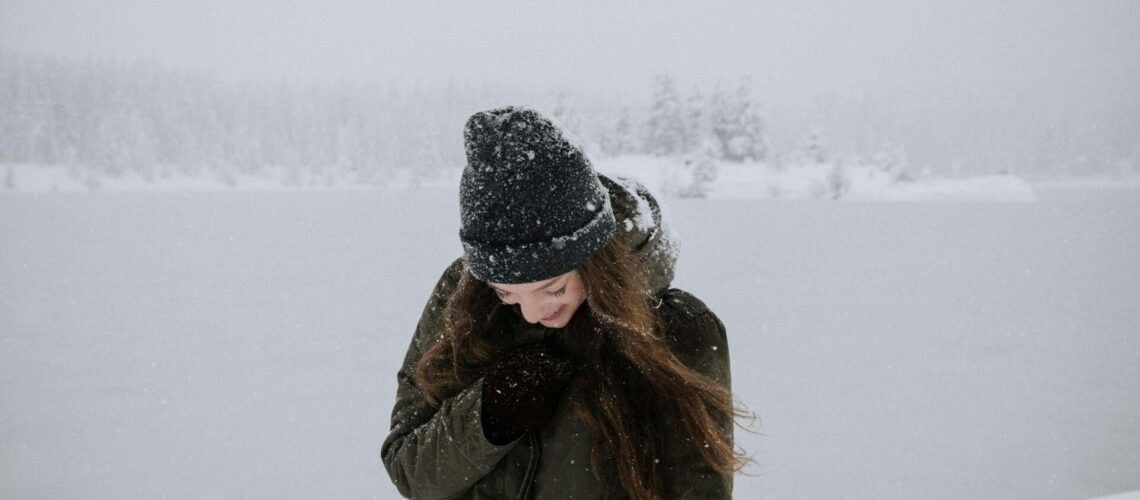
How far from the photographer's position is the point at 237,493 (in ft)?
11.4

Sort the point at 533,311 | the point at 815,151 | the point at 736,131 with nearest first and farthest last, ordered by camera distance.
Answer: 1. the point at 533,311
2. the point at 815,151
3. the point at 736,131

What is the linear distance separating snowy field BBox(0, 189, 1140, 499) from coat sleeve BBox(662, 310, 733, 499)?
8.50 ft

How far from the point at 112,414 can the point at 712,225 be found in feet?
37.9

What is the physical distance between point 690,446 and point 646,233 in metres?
0.38

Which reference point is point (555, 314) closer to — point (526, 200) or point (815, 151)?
point (526, 200)

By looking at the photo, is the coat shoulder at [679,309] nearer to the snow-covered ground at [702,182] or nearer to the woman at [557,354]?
the woman at [557,354]

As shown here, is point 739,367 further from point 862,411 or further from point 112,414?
point 112,414

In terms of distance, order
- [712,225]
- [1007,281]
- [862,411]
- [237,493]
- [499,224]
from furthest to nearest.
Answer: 1. [712,225]
2. [1007,281]
3. [862,411]
4. [237,493]
5. [499,224]

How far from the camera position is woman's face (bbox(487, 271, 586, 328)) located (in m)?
1.14

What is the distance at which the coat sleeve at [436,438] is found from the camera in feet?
3.62

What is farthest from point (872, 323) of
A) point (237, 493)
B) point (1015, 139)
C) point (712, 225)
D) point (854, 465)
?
point (1015, 139)

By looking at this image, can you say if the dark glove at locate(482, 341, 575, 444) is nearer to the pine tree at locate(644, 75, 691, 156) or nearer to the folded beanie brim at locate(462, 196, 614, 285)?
the folded beanie brim at locate(462, 196, 614, 285)

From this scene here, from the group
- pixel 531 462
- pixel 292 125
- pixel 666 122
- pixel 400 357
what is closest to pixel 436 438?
pixel 531 462

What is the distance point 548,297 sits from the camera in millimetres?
1149
